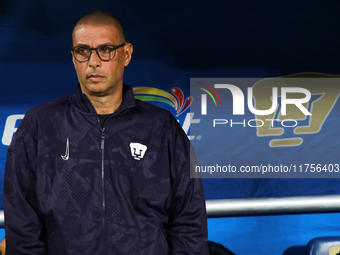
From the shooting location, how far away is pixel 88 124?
1.29 m

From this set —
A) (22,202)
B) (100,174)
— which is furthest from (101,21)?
(22,202)

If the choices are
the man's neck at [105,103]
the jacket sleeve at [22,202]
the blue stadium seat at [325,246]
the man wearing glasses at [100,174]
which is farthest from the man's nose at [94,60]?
the blue stadium seat at [325,246]

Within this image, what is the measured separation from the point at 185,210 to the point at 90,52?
1.99 ft

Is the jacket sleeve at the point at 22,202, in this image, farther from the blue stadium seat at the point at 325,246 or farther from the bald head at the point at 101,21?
the blue stadium seat at the point at 325,246

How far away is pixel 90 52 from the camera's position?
1.30 meters

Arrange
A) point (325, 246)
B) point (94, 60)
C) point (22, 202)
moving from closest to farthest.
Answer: point (22, 202)
point (94, 60)
point (325, 246)

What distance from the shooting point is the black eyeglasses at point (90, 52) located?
1298mm

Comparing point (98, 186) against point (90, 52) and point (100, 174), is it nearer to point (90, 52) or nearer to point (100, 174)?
point (100, 174)

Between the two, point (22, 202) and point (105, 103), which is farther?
point (105, 103)

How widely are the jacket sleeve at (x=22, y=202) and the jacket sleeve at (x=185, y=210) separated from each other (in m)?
0.43

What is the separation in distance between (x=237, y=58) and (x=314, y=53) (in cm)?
46

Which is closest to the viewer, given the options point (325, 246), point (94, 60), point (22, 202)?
point (22, 202)

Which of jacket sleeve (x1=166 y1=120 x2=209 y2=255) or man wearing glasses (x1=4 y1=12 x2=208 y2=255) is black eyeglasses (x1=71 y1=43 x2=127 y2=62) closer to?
man wearing glasses (x1=4 y1=12 x2=208 y2=255)

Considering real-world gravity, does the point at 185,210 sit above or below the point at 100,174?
below
